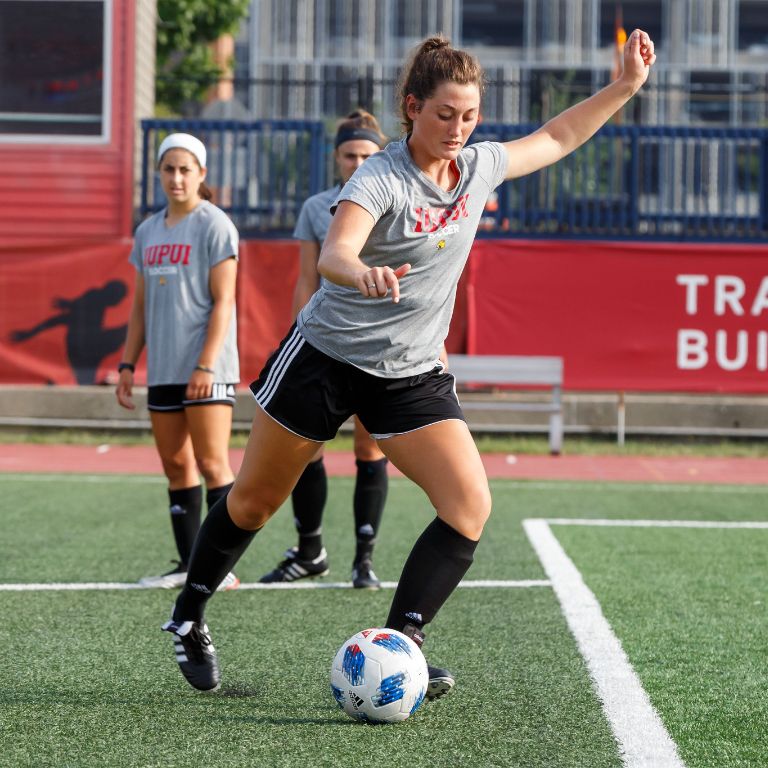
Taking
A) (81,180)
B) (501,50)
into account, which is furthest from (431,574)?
(501,50)

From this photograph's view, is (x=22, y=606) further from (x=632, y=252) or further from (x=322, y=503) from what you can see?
(x=632, y=252)

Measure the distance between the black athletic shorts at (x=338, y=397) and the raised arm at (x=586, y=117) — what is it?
81 cm

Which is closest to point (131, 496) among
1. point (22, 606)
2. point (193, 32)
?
point (22, 606)

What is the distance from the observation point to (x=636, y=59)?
14.2 ft

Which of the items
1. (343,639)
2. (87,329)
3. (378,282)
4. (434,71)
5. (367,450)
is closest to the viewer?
(378,282)

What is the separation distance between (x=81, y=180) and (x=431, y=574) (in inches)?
543

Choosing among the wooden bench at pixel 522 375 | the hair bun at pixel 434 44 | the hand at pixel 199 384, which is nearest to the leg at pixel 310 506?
the hand at pixel 199 384

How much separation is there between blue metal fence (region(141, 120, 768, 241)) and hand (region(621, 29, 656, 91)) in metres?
11.7

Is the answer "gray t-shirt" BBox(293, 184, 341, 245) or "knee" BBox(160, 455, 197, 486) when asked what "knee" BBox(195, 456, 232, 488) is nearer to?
"knee" BBox(160, 455, 197, 486)

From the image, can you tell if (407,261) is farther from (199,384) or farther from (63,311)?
(63,311)

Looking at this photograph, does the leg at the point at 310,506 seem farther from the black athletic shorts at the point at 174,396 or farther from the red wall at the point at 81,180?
the red wall at the point at 81,180

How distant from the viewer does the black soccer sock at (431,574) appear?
3924mm

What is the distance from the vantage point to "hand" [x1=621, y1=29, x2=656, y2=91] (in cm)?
431

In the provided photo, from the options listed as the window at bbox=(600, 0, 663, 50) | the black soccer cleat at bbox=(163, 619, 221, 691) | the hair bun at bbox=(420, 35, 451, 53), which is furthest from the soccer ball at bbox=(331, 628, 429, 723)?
the window at bbox=(600, 0, 663, 50)
